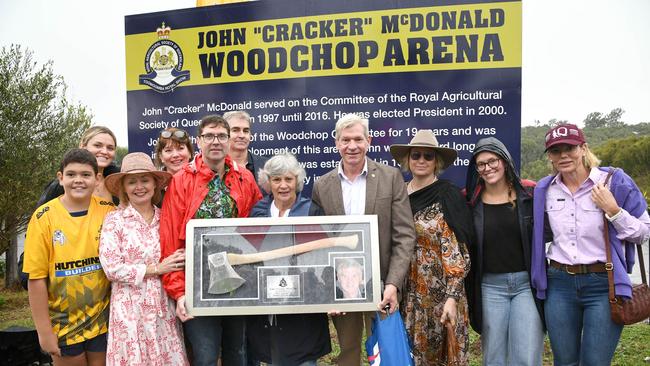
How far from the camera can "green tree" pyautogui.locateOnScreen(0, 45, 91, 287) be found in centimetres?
1066

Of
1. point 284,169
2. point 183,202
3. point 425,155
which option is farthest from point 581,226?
point 183,202

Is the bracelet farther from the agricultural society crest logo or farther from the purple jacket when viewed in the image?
the agricultural society crest logo

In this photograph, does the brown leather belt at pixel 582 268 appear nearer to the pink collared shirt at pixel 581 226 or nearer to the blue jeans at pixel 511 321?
the pink collared shirt at pixel 581 226

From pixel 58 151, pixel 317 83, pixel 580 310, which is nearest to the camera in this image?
pixel 580 310

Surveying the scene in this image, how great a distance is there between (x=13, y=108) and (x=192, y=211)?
377 inches

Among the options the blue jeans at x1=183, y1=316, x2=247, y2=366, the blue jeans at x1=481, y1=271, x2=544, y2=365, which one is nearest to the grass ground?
the blue jeans at x1=481, y1=271, x2=544, y2=365

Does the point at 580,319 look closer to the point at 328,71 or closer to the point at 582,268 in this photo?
the point at 582,268

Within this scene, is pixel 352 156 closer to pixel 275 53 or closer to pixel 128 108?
pixel 275 53

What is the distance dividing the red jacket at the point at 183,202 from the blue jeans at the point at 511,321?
75.9 inches

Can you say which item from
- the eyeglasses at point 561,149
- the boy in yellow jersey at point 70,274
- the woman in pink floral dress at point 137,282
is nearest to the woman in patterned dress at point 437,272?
the eyeglasses at point 561,149

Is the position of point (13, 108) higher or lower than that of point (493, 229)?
higher

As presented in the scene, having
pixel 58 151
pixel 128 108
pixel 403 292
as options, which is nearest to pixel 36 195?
pixel 58 151

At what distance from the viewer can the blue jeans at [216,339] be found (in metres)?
3.41

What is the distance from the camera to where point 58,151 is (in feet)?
37.8
